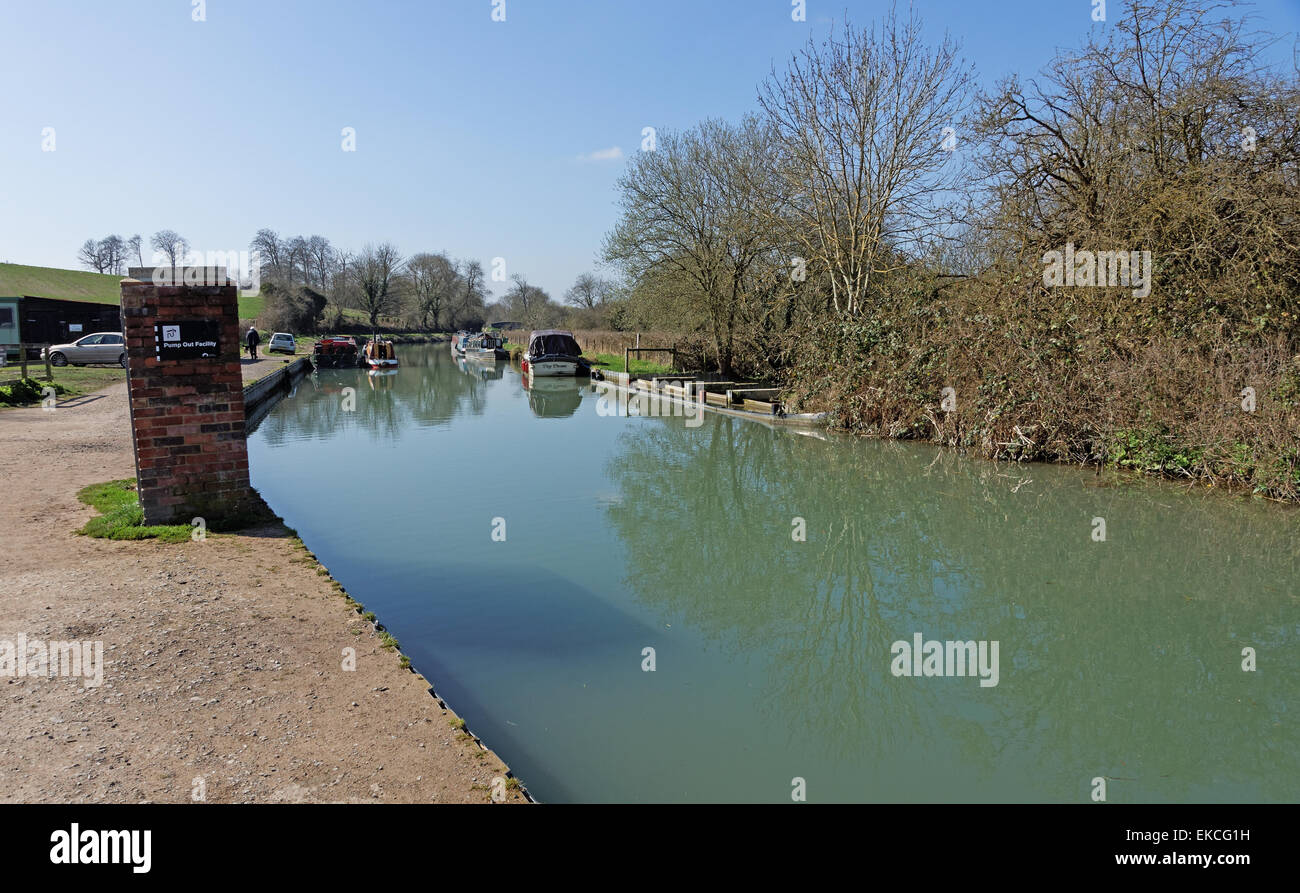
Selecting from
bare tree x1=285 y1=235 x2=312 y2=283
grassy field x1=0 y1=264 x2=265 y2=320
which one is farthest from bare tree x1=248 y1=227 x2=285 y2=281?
grassy field x1=0 y1=264 x2=265 y2=320

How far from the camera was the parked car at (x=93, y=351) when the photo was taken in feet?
101

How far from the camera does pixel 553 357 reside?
34.4 meters

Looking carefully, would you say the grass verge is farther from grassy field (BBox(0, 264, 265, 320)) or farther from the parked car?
grassy field (BBox(0, 264, 265, 320))

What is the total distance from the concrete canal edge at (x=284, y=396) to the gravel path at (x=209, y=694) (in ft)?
0.23

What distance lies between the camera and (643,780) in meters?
4.02

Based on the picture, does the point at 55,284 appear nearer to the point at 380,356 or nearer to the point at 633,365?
the point at 380,356

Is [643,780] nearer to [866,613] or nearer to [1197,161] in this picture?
[866,613]

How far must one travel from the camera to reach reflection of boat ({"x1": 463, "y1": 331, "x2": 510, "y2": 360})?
49.2 m

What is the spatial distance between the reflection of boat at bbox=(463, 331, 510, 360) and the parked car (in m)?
20.4

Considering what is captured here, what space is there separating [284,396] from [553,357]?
36.5ft

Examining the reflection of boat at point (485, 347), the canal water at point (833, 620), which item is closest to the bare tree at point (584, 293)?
the reflection of boat at point (485, 347)

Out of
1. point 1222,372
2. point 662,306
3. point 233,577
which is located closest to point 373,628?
point 233,577
